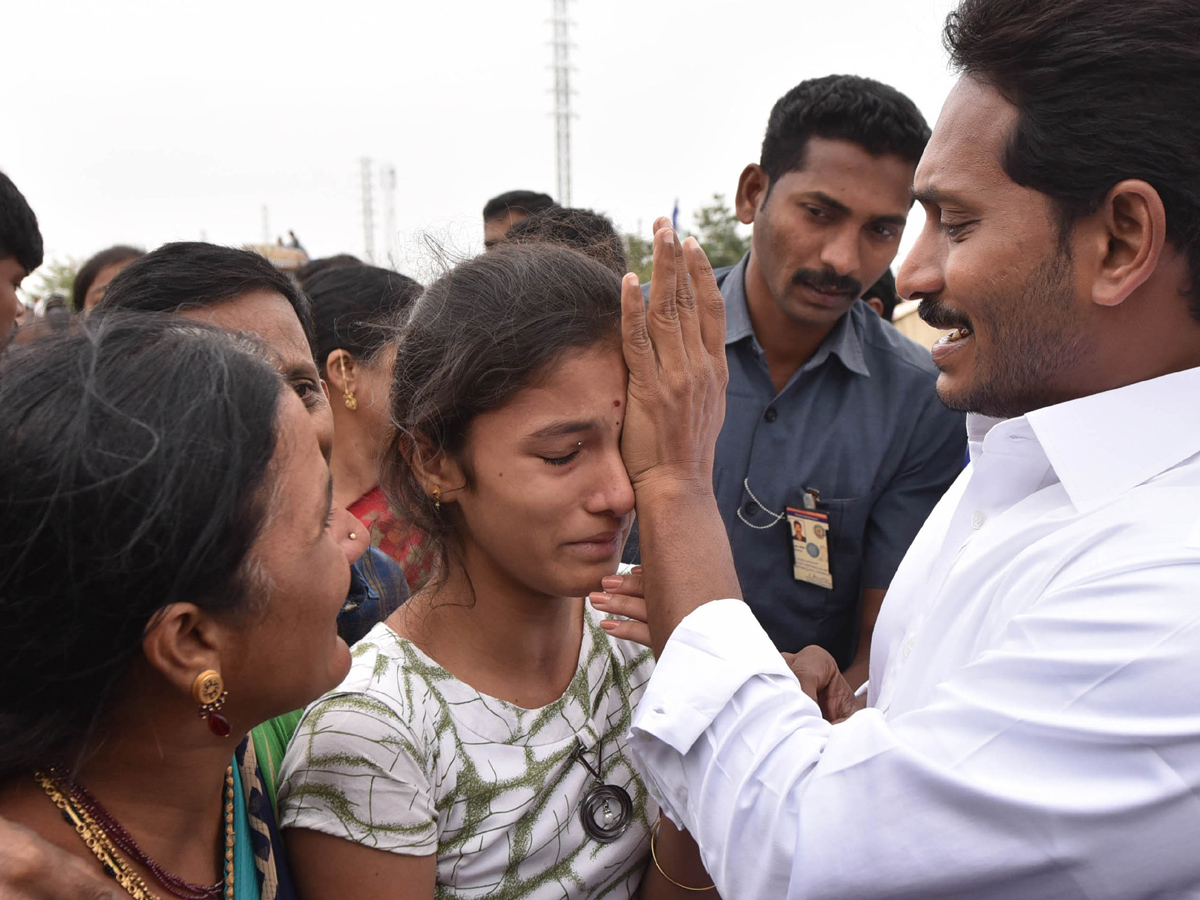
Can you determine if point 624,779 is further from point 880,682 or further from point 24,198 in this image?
point 24,198

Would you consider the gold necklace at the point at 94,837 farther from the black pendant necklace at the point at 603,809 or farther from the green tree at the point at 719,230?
the green tree at the point at 719,230

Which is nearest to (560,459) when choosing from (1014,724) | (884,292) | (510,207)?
(1014,724)

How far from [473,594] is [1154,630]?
4.28 ft

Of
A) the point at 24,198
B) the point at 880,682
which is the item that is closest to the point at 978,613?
the point at 880,682

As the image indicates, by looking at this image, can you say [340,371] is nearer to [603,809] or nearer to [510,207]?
[603,809]

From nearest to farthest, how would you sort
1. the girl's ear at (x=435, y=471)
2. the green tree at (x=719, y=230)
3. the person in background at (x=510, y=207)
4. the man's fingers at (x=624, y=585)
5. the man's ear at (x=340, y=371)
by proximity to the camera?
the man's fingers at (x=624, y=585)
the girl's ear at (x=435, y=471)
the man's ear at (x=340, y=371)
the person in background at (x=510, y=207)
the green tree at (x=719, y=230)

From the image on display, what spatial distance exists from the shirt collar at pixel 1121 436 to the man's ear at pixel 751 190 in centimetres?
212

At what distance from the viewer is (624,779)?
2.08m

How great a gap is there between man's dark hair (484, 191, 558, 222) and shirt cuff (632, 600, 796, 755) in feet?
14.4

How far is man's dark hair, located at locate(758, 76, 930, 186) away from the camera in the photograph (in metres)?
3.38

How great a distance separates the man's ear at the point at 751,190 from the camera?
3705mm

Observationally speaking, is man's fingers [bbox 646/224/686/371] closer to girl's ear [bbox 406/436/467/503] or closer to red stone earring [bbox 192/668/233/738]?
girl's ear [bbox 406/436/467/503]

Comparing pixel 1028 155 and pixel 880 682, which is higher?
pixel 1028 155

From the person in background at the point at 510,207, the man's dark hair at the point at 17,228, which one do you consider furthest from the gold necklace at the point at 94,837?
the person in background at the point at 510,207
